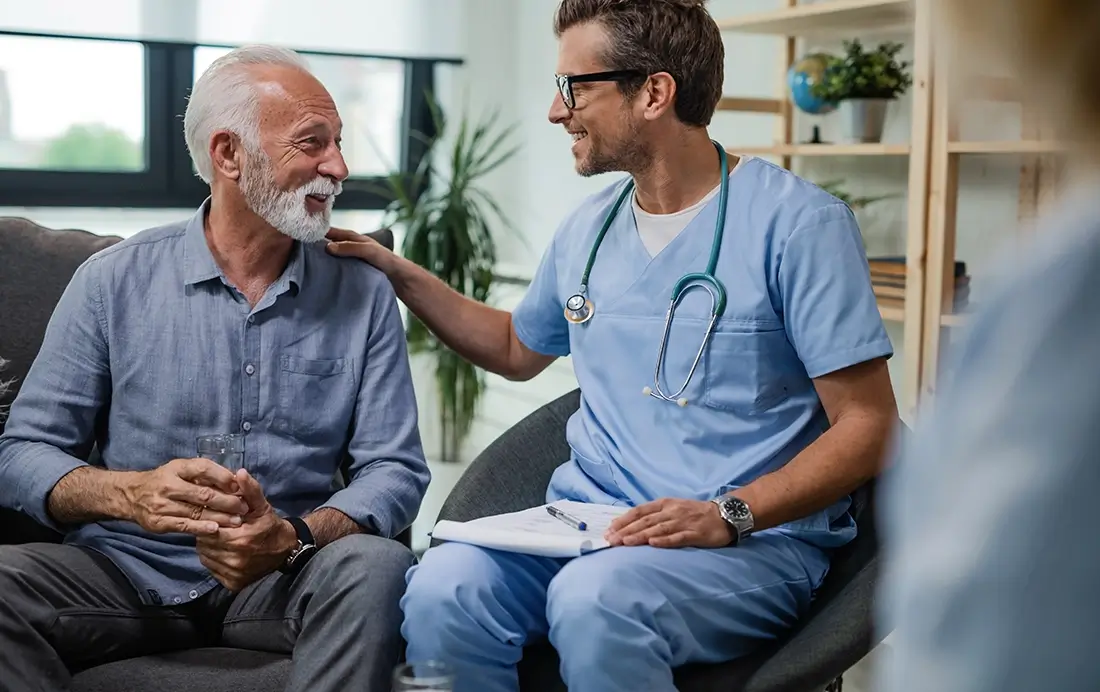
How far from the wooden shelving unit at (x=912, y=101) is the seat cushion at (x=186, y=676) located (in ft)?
5.42

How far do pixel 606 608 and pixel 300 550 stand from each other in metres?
0.46

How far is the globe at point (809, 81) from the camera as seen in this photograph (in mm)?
3027

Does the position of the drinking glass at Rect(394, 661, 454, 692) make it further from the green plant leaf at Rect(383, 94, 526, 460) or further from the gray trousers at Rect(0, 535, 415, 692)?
the green plant leaf at Rect(383, 94, 526, 460)

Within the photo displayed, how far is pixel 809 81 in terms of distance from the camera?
119 inches

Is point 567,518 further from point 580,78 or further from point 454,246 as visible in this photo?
point 454,246

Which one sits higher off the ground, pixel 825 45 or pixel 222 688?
pixel 825 45

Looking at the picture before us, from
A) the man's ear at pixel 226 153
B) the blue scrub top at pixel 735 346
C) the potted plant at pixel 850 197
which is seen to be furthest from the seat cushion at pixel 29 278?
the potted plant at pixel 850 197

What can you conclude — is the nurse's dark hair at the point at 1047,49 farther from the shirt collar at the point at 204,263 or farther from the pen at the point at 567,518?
the shirt collar at the point at 204,263

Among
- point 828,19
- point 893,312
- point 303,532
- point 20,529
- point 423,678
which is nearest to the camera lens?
point 423,678

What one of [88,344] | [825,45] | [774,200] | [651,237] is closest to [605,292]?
[651,237]

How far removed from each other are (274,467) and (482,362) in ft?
1.44

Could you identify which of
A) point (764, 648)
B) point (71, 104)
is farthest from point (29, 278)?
point (71, 104)

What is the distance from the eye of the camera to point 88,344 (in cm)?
187

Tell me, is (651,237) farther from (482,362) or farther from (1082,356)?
(1082,356)
